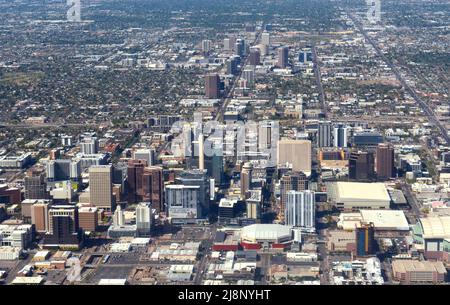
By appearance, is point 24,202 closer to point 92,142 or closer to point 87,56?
point 92,142

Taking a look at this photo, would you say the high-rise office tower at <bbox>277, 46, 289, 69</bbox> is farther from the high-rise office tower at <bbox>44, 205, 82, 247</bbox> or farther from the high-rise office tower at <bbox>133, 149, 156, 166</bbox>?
the high-rise office tower at <bbox>44, 205, 82, 247</bbox>

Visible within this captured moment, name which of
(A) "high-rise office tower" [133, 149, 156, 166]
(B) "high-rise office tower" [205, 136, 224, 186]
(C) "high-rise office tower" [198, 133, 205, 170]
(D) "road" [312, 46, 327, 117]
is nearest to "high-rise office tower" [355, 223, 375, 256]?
(B) "high-rise office tower" [205, 136, 224, 186]

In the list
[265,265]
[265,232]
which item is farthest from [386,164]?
[265,265]

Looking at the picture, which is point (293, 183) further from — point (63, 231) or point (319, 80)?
point (319, 80)

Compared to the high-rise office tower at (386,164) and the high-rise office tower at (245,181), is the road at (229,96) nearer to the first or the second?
the high-rise office tower at (386,164)
